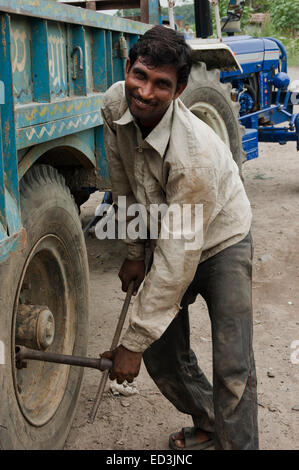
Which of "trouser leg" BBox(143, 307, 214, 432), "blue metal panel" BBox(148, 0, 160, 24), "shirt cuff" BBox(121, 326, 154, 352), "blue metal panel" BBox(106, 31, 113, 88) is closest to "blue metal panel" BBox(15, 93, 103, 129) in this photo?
"blue metal panel" BBox(106, 31, 113, 88)

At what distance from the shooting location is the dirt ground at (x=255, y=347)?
290cm

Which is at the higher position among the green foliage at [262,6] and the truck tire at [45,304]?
the green foliage at [262,6]

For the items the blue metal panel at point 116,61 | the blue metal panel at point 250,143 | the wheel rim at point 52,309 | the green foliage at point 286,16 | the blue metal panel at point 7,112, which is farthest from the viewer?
the green foliage at point 286,16

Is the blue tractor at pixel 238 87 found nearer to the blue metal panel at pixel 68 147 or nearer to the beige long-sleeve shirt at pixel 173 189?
the blue metal panel at pixel 68 147

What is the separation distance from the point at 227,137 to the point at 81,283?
3.17 meters

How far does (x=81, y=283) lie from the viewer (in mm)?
2854

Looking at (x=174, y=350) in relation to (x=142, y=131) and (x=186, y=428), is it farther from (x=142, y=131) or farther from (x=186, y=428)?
(x=142, y=131)

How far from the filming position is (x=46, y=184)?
96.3 inches

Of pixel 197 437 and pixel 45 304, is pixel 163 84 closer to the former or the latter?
pixel 45 304

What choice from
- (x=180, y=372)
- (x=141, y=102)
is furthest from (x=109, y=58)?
(x=180, y=372)

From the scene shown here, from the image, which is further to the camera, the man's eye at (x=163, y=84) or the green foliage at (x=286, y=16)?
→ the green foliage at (x=286, y=16)

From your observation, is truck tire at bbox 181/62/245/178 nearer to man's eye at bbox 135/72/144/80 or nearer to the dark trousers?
the dark trousers

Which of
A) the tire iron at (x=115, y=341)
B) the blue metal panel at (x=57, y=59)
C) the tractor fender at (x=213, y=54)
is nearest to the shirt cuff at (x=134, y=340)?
the tire iron at (x=115, y=341)
